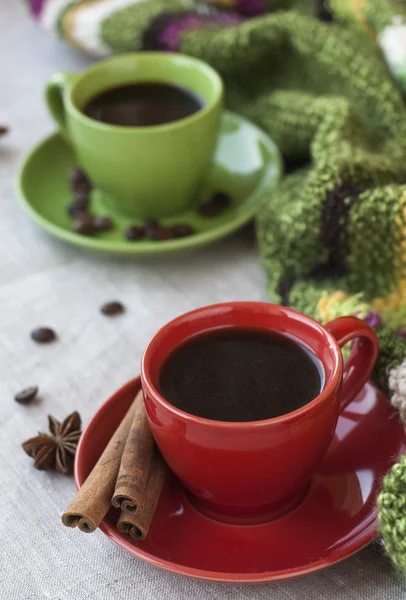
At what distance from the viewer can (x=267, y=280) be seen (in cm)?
83

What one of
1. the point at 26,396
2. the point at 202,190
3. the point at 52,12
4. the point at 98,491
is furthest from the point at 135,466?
the point at 52,12

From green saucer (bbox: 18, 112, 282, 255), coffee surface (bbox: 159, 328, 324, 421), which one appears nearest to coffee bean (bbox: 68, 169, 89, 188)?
green saucer (bbox: 18, 112, 282, 255)

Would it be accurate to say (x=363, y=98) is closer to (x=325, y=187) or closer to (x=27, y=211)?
(x=325, y=187)

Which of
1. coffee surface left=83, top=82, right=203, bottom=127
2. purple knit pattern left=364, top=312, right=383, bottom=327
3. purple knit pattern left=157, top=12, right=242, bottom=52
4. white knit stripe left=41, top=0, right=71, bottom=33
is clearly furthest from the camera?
white knit stripe left=41, top=0, right=71, bottom=33

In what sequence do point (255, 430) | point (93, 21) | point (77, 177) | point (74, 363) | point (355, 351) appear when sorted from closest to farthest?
1. point (255, 430)
2. point (355, 351)
3. point (74, 363)
4. point (77, 177)
5. point (93, 21)

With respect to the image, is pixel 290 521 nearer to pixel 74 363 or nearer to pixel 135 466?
pixel 135 466

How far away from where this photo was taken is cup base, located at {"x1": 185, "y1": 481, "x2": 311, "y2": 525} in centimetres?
55

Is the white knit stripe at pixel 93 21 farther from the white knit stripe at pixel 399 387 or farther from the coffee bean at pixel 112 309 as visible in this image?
the white knit stripe at pixel 399 387

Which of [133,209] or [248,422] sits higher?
[248,422]

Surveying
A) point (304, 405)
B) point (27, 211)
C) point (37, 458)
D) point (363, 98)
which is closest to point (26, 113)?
point (27, 211)

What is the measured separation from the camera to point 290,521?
55 centimetres

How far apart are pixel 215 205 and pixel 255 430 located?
48 cm

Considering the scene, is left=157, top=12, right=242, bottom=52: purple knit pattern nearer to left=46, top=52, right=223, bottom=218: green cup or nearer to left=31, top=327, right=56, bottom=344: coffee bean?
left=46, top=52, right=223, bottom=218: green cup

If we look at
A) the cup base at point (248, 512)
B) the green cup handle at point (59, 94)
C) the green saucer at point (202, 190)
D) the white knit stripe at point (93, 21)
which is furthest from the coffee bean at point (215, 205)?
the cup base at point (248, 512)
